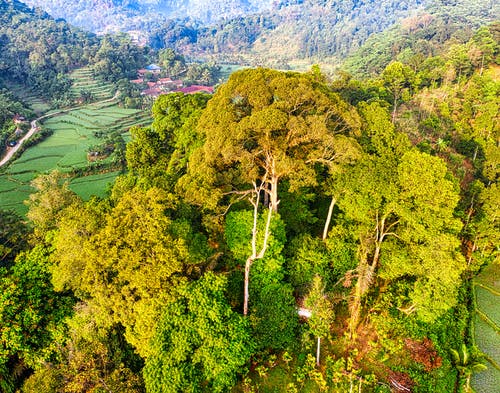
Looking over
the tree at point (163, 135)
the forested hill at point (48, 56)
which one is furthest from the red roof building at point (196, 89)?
the tree at point (163, 135)

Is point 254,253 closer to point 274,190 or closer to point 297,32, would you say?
point 274,190

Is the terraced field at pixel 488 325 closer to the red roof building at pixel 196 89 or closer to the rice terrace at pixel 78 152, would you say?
the rice terrace at pixel 78 152

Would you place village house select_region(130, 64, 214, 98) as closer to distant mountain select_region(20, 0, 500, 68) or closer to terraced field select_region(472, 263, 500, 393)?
distant mountain select_region(20, 0, 500, 68)

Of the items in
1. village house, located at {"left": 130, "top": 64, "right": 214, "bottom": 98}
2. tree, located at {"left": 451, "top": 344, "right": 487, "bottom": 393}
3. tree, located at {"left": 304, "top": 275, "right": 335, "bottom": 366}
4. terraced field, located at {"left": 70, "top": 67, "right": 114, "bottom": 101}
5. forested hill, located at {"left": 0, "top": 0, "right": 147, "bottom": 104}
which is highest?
forested hill, located at {"left": 0, "top": 0, "right": 147, "bottom": 104}

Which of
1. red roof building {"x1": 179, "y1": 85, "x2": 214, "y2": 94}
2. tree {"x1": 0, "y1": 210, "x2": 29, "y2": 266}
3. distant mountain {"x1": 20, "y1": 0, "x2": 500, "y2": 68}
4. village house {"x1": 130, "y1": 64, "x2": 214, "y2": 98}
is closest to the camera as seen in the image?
tree {"x1": 0, "y1": 210, "x2": 29, "y2": 266}

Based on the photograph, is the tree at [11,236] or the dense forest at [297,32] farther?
the dense forest at [297,32]

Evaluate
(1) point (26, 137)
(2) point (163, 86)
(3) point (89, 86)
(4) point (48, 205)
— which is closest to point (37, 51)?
(3) point (89, 86)

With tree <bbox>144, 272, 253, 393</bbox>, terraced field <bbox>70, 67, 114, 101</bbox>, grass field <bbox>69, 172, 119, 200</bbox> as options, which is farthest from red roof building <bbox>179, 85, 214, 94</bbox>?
tree <bbox>144, 272, 253, 393</bbox>
